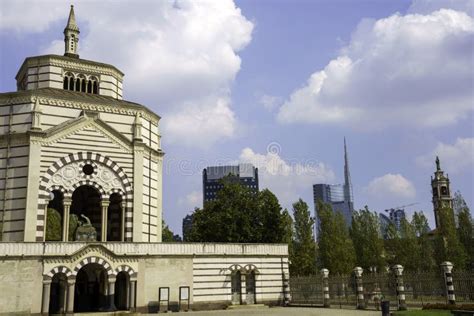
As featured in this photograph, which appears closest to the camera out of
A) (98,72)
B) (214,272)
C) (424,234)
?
(214,272)

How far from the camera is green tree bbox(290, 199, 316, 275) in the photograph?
52.1 m

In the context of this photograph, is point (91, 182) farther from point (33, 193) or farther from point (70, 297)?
point (70, 297)

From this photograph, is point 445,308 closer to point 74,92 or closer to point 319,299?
point 319,299

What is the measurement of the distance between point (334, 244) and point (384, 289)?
72.6 ft

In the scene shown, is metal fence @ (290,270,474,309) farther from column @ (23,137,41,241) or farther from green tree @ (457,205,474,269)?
green tree @ (457,205,474,269)

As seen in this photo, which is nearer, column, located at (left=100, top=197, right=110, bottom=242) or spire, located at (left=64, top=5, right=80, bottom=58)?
column, located at (left=100, top=197, right=110, bottom=242)

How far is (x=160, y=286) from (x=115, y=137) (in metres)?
12.5

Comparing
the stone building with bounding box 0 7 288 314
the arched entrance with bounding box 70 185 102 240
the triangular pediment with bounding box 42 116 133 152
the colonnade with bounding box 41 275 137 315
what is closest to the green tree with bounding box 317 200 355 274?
the stone building with bounding box 0 7 288 314

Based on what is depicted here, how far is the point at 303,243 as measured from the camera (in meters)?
53.7

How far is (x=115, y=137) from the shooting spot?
39.2 metres

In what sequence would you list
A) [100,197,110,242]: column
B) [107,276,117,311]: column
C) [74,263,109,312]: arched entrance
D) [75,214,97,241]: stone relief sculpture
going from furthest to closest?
[100,197,110,242]: column
[74,263,109,312]: arched entrance
[75,214,97,241]: stone relief sculpture
[107,276,117,311]: column

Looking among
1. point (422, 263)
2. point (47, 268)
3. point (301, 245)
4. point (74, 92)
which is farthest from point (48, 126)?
point (422, 263)

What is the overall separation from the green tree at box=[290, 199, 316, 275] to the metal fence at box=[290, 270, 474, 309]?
12754 mm

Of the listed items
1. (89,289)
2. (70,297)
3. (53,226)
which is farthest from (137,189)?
(53,226)
